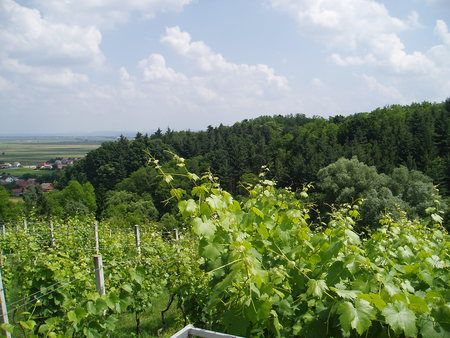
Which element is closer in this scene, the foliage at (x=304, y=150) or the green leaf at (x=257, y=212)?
the green leaf at (x=257, y=212)

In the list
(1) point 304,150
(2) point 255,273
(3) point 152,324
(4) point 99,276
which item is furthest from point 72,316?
(1) point 304,150

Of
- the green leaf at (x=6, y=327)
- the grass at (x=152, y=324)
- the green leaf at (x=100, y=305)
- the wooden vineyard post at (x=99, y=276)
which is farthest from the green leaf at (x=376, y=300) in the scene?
the grass at (x=152, y=324)

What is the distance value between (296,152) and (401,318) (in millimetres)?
53654

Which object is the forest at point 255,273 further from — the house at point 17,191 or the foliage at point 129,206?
the house at point 17,191

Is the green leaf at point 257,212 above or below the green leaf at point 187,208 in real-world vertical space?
below

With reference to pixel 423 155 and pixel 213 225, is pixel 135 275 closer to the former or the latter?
pixel 213 225

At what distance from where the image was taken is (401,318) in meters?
1.67

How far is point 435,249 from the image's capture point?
3.36m

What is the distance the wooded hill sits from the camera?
1681 inches

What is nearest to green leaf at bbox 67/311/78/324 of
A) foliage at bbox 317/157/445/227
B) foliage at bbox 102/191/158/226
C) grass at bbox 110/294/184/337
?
grass at bbox 110/294/184/337

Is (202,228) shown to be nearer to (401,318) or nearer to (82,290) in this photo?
(401,318)

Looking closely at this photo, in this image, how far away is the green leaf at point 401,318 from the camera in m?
1.65

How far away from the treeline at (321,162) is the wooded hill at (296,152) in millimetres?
125

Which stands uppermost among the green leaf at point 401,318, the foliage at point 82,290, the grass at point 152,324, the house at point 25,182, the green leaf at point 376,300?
the green leaf at point 376,300
